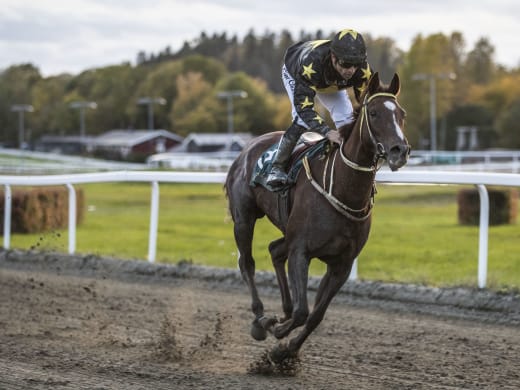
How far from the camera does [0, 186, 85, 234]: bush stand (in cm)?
1330

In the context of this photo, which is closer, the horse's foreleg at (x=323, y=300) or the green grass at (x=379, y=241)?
the horse's foreleg at (x=323, y=300)

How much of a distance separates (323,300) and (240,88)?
84.9 m

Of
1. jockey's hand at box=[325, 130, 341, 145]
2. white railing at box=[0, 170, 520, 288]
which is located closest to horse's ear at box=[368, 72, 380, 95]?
jockey's hand at box=[325, 130, 341, 145]

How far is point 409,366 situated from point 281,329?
75cm

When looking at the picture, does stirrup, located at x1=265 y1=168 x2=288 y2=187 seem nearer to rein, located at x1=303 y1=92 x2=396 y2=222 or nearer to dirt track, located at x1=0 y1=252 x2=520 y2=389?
rein, located at x1=303 y1=92 x2=396 y2=222

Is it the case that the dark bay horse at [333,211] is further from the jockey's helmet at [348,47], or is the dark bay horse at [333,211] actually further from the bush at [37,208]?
the bush at [37,208]

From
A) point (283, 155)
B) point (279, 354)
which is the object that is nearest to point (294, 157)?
point (283, 155)

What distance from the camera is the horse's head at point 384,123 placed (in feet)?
13.4

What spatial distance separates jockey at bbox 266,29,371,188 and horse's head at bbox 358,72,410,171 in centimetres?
33

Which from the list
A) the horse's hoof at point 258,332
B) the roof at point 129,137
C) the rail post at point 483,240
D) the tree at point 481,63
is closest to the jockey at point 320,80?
the horse's hoof at point 258,332

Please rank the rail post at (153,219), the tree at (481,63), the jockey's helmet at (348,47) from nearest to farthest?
the jockey's helmet at (348,47)
the rail post at (153,219)
the tree at (481,63)

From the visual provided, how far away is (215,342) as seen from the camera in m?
5.49

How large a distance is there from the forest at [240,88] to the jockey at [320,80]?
4556 centimetres

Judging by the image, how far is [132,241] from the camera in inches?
492
